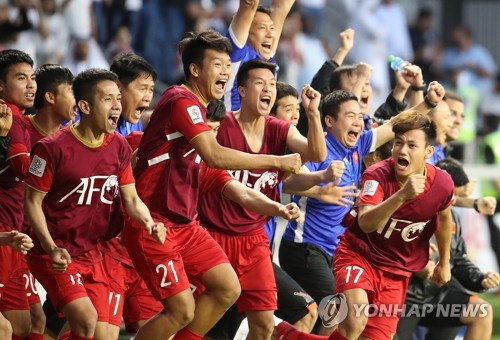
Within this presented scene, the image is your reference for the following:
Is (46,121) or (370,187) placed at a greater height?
(46,121)

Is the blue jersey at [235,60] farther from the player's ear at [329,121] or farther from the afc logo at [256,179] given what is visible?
the afc logo at [256,179]

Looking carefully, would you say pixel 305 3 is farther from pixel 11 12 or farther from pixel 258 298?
pixel 258 298

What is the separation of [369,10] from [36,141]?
11677 mm

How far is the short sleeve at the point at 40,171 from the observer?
7.31 meters

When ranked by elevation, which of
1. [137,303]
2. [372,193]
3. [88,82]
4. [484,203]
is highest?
[88,82]

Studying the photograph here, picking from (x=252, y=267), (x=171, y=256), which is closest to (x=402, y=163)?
(x=252, y=267)

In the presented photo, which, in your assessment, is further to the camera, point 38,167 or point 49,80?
point 49,80

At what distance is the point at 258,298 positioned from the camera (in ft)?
27.8

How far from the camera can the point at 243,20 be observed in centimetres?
938

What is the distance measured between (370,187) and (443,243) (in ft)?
2.75

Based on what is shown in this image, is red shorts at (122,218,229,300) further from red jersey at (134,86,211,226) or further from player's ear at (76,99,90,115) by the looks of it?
player's ear at (76,99,90,115)

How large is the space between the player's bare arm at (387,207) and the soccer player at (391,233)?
0.01 meters

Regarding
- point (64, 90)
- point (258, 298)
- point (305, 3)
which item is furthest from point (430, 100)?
point (305, 3)

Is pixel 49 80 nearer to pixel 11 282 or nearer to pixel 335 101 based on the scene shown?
pixel 11 282
